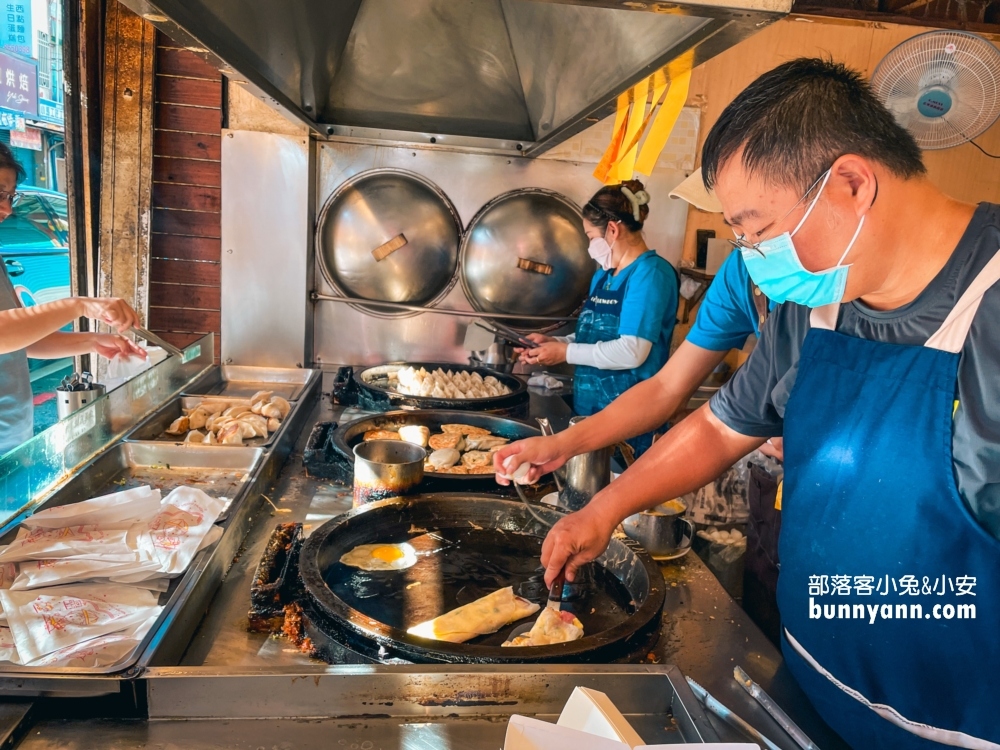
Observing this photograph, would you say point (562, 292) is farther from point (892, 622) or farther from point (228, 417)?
point (892, 622)

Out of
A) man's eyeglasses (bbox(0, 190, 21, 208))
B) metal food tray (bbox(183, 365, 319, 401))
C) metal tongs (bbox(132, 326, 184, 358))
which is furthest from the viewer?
metal food tray (bbox(183, 365, 319, 401))

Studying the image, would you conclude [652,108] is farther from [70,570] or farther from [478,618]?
[70,570]

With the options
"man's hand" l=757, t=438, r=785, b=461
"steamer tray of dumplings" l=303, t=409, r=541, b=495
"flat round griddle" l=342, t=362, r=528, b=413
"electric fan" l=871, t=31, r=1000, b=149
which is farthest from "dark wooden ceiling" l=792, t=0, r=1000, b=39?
"steamer tray of dumplings" l=303, t=409, r=541, b=495

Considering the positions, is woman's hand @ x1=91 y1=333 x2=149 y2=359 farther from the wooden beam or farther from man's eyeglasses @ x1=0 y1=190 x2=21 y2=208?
the wooden beam

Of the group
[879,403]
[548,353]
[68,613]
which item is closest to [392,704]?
[68,613]

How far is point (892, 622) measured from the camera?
3.90 ft

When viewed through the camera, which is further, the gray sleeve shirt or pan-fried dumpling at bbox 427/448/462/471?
pan-fried dumpling at bbox 427/448/462/471

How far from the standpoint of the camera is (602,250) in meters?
3.42

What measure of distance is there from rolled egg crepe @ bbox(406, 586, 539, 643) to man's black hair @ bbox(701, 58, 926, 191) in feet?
3.24

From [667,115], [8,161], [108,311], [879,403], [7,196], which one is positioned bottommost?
[108,311]

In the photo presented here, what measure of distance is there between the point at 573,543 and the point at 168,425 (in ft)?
6.71

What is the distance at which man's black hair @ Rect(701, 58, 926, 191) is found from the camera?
1155mm

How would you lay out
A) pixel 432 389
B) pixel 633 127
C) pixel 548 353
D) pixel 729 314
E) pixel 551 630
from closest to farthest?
1. pixel 551 630
2. pixel 633 127
3. pixel 729 314
4. pixel 432 389
5. pixel 548 353

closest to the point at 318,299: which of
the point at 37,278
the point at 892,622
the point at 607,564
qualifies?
the point at 37,278
